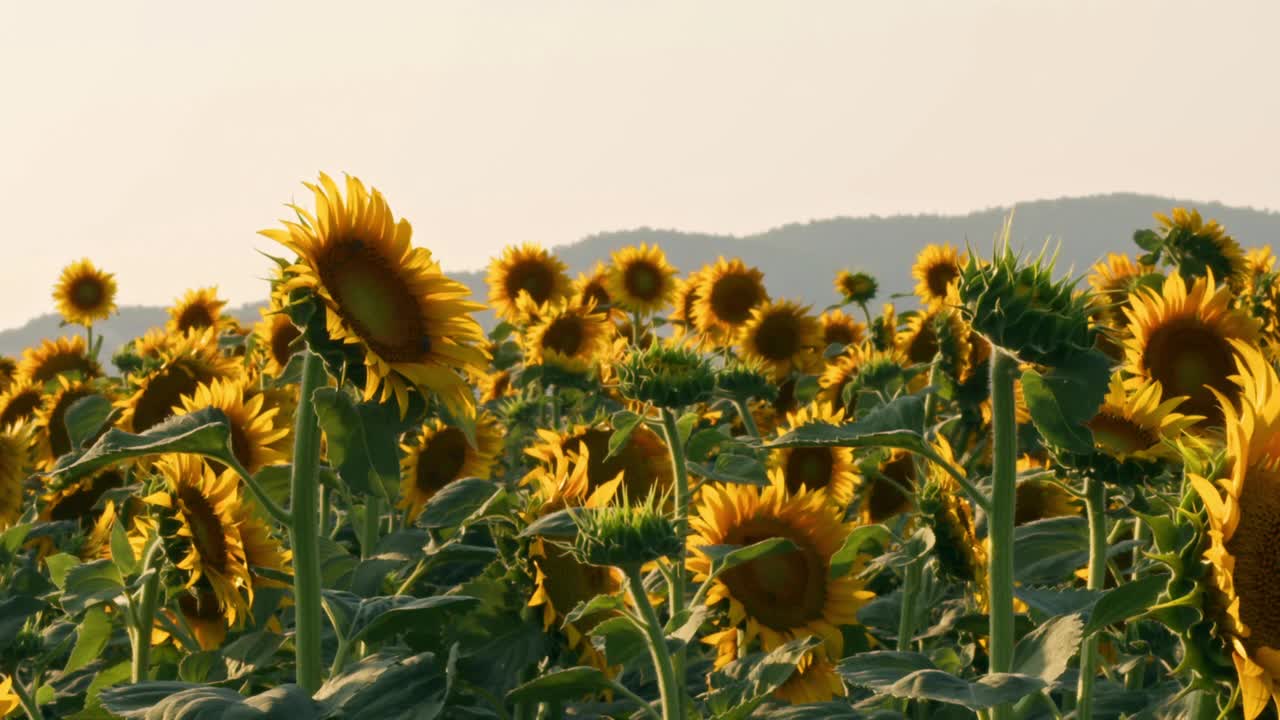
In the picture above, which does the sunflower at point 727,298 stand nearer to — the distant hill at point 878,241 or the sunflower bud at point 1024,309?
the sunflower bud at point 1024,309

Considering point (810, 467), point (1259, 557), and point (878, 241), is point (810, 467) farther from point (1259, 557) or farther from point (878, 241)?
point (878, 241)

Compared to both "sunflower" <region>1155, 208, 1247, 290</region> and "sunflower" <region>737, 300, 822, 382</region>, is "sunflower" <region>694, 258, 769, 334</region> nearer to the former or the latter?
"sunflower" <region>737, 300, 822, 382</region>

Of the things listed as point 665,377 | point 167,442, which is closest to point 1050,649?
point 665,377

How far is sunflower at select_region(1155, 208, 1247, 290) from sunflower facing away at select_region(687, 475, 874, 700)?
12.8ft

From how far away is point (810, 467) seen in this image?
469 centimetres

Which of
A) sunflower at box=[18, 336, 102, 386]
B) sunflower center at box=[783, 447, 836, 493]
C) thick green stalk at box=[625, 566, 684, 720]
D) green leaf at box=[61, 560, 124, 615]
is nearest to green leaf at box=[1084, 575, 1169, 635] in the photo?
thick green stalk at box=[625, 566, 684, 720]

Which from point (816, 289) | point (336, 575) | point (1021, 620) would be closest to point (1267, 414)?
point (1021, 620)

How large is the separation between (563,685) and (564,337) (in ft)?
17.6

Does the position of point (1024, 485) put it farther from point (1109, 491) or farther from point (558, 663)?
point (558, 663)

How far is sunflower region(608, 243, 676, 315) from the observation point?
948 cm

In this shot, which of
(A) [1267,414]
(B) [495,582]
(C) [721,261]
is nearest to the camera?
(A) [1267,414]

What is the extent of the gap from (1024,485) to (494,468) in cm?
348

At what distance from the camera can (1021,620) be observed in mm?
3189

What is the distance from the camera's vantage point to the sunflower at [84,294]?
475 inches
